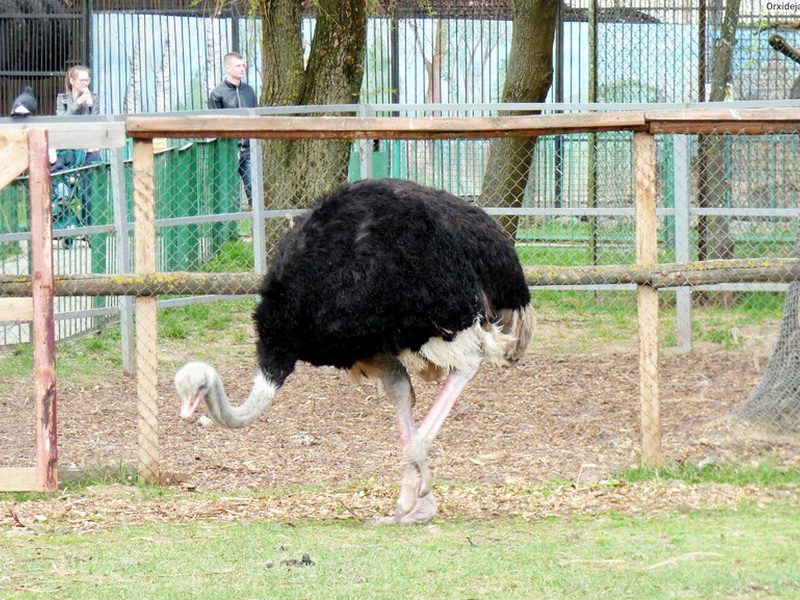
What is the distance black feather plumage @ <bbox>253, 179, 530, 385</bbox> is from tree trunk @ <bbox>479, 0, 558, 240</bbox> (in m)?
5.00

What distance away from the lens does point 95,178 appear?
9711 millimetres

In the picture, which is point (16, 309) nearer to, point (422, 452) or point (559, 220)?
point (422, 452)

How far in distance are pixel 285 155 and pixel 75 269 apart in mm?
2103

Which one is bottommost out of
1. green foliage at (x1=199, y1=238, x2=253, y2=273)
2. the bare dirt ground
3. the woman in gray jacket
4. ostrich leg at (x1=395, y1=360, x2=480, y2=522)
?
the bare dirt ground

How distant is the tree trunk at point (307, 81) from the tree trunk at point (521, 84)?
4.36 ft

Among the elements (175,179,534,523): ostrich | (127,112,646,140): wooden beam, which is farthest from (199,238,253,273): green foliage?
(175,179,534,523): ostrich

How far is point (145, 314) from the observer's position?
6.46 meters

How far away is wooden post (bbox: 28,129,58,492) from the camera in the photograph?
6.02 m

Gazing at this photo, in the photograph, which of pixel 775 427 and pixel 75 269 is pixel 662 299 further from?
pixel 75 269

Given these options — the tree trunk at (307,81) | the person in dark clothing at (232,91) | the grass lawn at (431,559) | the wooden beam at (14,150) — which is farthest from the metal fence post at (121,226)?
the grass lawn at (431,559)

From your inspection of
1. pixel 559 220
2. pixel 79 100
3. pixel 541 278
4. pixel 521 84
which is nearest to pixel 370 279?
pixel 541 278

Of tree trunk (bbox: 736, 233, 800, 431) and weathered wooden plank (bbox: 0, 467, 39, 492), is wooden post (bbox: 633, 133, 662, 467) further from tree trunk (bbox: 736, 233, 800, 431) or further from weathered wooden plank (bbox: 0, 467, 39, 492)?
weathered wooden plank (bbox: 0, 467, 39, 492)

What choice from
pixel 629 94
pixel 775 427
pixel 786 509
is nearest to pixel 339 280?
pixel 786 509

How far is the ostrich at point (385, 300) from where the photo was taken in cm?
548
